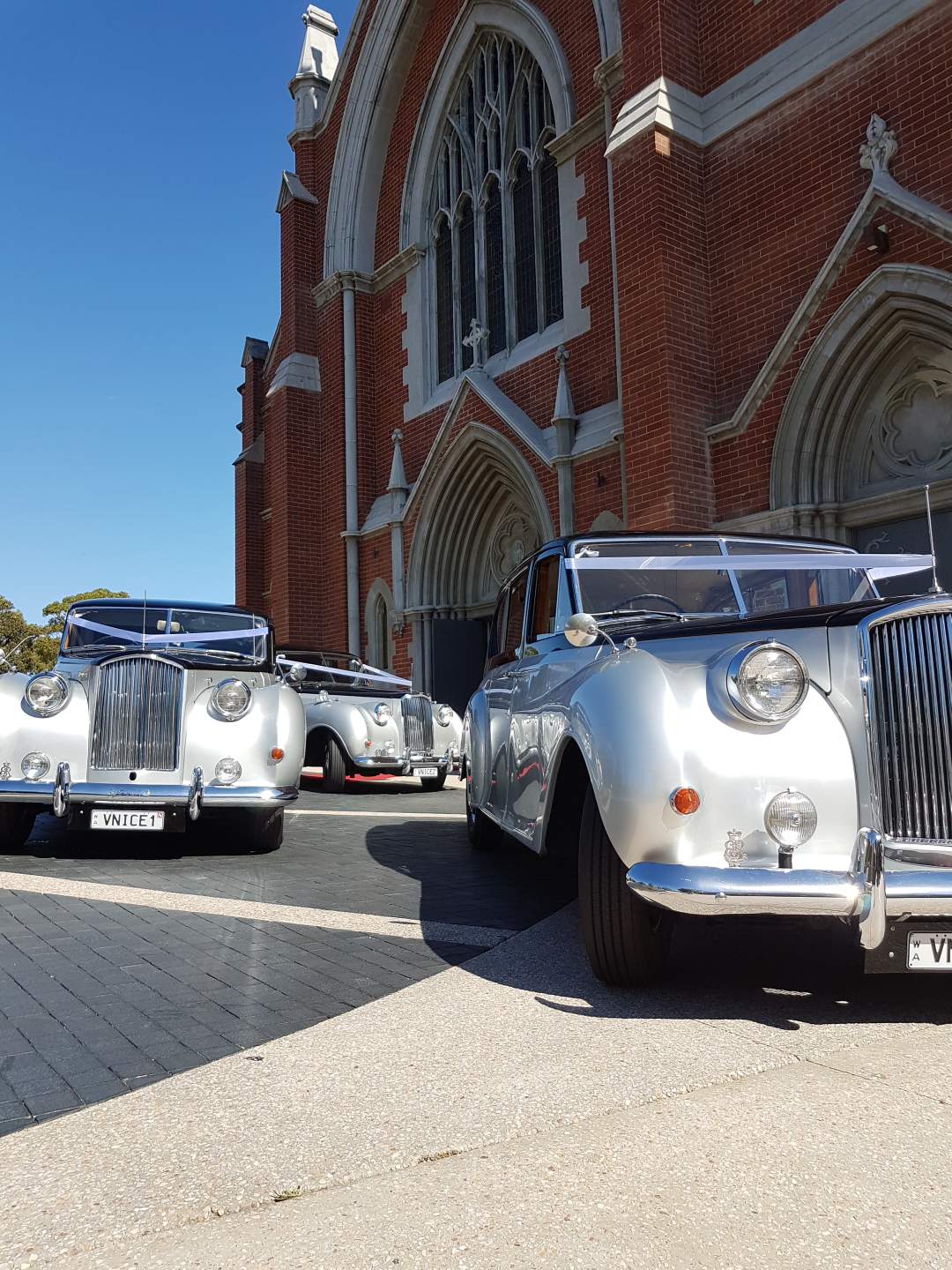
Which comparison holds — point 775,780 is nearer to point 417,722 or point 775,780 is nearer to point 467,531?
point 417,722

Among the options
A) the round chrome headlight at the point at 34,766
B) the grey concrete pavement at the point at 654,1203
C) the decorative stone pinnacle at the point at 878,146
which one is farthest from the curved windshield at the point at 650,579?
the decorative stone pinnacle at the point at 878,146

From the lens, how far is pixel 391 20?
1803 cm

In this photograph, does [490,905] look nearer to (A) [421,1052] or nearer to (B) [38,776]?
(A) [421,1052]

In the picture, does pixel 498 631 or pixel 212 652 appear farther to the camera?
pixel 212 652

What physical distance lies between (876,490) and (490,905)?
7.01 m

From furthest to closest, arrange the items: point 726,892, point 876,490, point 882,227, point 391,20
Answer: point 391,20 → point 876,490 → point 882,227 → point 726,892

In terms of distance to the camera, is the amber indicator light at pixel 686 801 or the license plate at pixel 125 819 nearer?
the amber indicator light at pixel 686 801

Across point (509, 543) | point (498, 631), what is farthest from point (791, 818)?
point (509, 543)

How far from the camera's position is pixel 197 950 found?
3957 mm

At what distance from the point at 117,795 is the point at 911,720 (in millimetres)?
4639

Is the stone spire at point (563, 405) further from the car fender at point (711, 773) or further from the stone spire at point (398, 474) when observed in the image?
the car fender at point (711, 773)

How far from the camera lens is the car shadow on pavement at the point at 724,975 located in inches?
122

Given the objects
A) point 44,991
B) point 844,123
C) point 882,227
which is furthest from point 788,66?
point 44,991

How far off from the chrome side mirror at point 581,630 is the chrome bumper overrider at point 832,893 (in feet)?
3.56
